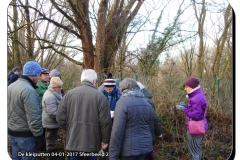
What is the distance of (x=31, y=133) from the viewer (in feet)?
9.71

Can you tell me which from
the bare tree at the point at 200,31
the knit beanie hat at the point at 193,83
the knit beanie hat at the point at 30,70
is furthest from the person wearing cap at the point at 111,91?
the bare tree at the point at 200,31

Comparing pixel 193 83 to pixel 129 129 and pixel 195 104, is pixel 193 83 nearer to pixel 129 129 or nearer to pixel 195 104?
pixel 195 104

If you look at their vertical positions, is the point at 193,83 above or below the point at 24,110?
above

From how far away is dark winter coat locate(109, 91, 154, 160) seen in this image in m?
2.66

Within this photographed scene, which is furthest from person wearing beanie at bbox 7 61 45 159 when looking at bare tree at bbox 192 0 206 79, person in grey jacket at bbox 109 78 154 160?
bare tree at bbox 192 0 206 79

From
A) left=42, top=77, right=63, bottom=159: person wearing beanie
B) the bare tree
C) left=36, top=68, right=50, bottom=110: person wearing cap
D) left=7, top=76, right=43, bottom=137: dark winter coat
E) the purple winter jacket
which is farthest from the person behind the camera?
the bare tree

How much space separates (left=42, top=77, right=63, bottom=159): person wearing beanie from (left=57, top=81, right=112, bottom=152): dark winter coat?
2.39ft

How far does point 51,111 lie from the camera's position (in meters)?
3.65

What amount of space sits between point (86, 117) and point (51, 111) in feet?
3.33

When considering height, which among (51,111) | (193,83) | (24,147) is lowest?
(24,147)

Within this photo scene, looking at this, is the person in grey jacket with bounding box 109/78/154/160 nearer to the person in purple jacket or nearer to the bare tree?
the person in purple jacket

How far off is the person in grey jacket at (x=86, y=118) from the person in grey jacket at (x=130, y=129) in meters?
0.24

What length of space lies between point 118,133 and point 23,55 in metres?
5.85

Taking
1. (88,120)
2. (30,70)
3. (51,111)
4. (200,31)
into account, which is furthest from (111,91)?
(200,31)
